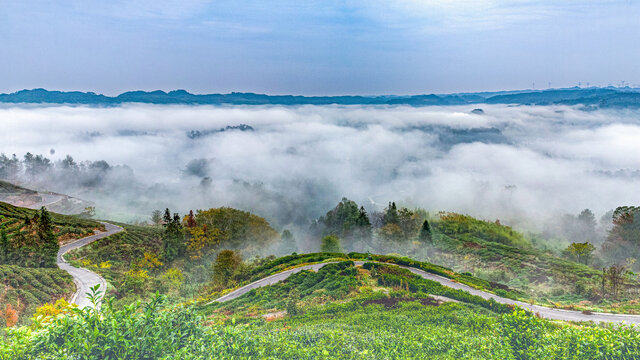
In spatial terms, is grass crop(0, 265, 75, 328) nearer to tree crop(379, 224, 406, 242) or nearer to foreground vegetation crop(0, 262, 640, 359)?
foreground vegetation crop(0, 262, 640, 359)

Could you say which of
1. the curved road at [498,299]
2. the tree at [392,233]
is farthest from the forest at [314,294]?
the curved road at [498,299]

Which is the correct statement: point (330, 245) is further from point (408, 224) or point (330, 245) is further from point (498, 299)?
point (498, 299)

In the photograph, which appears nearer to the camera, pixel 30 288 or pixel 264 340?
pixel 264 340

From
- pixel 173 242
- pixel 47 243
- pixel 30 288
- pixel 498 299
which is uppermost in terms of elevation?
pixel 47 243

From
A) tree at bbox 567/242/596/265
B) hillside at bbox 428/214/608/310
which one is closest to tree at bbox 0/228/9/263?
hillside at bbox 428/214/608/310

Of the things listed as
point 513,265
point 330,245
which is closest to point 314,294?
point 330,245

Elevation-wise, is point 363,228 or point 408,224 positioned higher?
point 363,228

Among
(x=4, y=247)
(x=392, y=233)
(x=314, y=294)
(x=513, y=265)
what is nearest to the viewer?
(x=314, y=294)

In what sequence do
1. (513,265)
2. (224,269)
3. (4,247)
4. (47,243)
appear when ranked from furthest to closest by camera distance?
(513,265)
(224,269)
(47,243)
(4,247)

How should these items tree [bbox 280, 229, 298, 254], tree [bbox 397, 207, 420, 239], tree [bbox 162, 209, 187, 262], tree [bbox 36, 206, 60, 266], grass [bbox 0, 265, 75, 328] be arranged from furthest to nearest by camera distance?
tree [bbox 397, 207, 420, 239], tree [bbox 280, 229, 298, 254], tree [bbox 162, 209, 187, 262], tree [bbox 36, 206, 60, 266], grass [bbox 0, 265, 75, 328]

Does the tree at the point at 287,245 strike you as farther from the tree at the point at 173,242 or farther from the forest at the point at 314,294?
the tree at the point at 173,242

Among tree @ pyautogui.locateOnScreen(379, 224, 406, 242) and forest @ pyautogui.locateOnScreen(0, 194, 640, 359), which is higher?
forest @ pyautogui.locateOnScreen(0, 194, 640, 359)

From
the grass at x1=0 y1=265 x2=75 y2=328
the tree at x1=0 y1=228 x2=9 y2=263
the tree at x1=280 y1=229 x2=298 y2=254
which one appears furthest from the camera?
the tree at x1=280 y1=229 x2=298 y2=254
